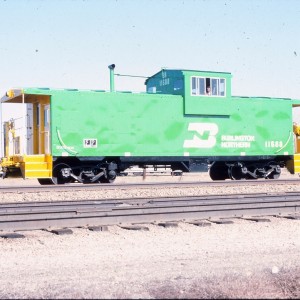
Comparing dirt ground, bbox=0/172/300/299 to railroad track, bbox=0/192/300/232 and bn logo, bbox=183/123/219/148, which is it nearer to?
railroad track, bbox=0/192/300/232

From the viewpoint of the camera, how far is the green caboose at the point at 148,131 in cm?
1736

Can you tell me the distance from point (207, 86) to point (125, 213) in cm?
1106

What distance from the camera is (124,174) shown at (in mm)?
26812

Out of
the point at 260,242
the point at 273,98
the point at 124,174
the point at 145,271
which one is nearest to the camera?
the point at 145,271

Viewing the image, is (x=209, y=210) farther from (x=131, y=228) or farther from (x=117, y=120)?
(x=117, y=120)

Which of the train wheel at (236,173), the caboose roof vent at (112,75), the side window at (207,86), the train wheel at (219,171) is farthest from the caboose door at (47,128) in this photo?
the train wheel at (236,173)

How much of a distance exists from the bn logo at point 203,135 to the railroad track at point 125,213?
7.58 m

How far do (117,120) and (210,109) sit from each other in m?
3.70

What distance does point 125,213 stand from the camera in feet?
30.6

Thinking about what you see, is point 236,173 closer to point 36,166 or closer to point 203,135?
point 203,135

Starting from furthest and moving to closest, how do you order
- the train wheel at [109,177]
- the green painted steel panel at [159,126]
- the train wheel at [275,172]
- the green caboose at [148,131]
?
the train wheel at [275,172] < the train wheel at [109,177] < the green painted steel panel at [159,126] < the green caboose at [148,131]

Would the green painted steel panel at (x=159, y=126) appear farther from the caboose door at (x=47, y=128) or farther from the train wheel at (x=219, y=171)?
the train wheel at (x=219, y=171)

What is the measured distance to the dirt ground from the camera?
4.95m

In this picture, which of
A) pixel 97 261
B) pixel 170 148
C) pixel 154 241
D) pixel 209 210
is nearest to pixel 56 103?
pixel 170 148
